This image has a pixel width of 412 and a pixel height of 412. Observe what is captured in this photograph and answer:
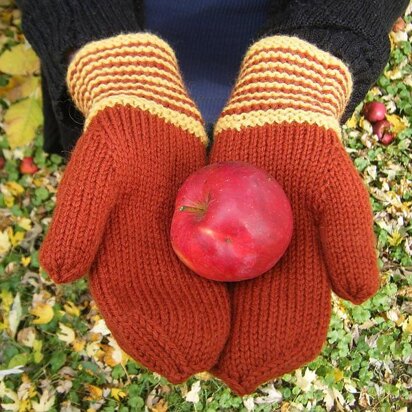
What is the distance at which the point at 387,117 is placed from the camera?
90.6 inches

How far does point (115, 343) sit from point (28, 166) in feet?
2.84

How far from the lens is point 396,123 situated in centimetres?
229

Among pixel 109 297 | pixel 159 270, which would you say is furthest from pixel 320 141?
pixel 109 297

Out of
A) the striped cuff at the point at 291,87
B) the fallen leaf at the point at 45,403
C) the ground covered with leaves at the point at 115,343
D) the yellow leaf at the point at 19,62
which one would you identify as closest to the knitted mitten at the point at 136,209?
the striped cuff at the point at 291,87

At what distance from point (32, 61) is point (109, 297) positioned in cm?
166

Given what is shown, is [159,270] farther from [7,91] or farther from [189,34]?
[7,91]

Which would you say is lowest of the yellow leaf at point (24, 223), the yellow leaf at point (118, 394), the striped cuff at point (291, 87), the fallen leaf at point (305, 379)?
the yellow leaf at point (118, 394)

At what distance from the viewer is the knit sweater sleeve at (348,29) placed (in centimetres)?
116

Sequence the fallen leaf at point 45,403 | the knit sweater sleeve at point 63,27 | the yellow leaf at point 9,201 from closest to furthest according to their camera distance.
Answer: the knit sweater sleeve at point 63,27 < the fallen leaf at point 45,403 < the yellow leaf at point 9,201

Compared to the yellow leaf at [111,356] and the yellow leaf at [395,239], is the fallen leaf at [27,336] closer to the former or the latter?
the yellow leaf at [111,356]

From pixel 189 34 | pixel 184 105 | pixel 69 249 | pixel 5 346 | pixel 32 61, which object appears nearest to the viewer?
pixel 69 249

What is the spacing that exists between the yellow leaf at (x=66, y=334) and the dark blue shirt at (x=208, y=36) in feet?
3.24

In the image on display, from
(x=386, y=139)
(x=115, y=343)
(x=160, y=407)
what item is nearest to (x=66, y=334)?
(x=115, y=343)

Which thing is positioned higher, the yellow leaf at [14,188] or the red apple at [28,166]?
the red apple at [28,166]
